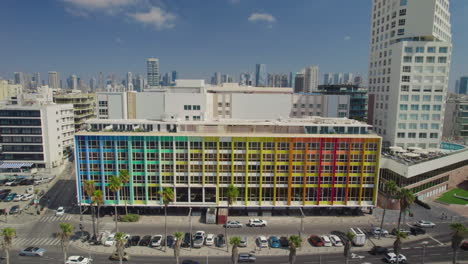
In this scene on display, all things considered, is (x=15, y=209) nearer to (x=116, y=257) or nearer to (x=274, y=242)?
(x=116, y=257)

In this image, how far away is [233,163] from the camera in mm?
77625

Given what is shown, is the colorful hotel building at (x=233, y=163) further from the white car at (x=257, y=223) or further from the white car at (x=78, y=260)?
the white car at (x=78, y=260)

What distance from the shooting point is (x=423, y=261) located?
5856cm

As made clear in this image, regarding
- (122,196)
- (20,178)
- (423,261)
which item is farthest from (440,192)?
(20,178)

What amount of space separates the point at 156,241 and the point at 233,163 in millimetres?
27099

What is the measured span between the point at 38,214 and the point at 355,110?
139416mm

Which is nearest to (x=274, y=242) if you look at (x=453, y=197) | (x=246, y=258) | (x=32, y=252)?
(x=246, y=258)

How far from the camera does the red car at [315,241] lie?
67.1 metres

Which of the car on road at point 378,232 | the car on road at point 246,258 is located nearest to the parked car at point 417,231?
the car on road at point 378,232

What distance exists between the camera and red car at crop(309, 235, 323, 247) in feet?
220

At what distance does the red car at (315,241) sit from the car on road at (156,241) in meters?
36.0

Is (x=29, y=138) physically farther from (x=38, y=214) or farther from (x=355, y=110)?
(x=355, y=110)

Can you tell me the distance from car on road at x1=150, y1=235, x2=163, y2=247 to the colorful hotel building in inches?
473

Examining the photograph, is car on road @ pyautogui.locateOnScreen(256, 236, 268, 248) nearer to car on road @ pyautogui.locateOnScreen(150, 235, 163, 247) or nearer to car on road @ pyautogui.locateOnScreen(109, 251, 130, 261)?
car on road @ pyautogui.locateOnScreen(150, 235, 163, 247)
